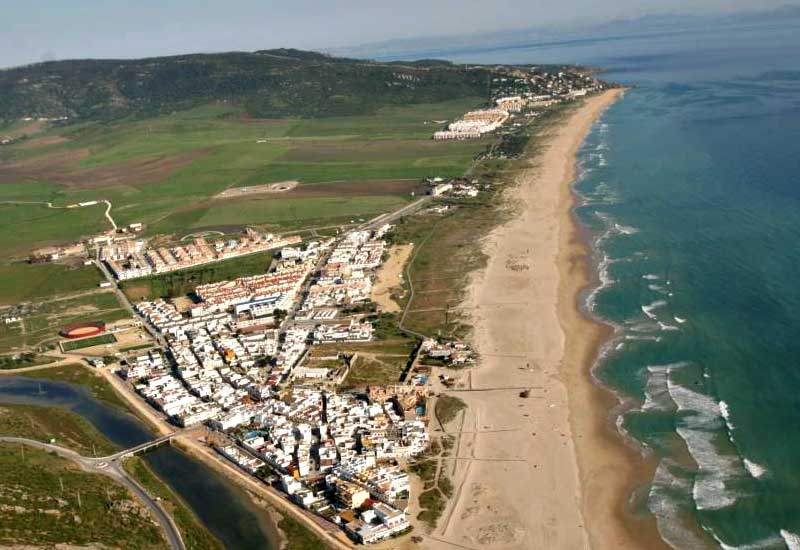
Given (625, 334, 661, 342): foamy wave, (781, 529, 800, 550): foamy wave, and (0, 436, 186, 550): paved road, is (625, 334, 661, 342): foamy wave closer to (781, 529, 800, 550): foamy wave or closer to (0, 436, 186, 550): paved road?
(781, 529, 800, 550): foamy wave

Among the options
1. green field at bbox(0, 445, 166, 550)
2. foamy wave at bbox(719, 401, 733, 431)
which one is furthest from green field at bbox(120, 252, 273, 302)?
foamy wave at bbox(719, 401, 733, 431)

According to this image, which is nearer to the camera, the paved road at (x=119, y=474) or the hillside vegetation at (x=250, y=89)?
the paved road at (x=119, y=474)

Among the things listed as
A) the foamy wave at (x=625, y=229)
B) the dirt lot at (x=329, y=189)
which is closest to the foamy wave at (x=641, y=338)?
the foamy wave at (x=625, y=229)

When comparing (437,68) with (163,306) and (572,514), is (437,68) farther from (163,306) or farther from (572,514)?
(572,514)

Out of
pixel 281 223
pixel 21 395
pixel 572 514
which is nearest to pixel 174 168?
pixel 281 223

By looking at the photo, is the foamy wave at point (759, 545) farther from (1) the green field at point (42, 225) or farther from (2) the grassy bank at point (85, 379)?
(1) the green field at point (42, 225)

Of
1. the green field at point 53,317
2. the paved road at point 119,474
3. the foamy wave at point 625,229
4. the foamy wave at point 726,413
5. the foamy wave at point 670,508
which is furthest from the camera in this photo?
the foamy wave at point 625,229
